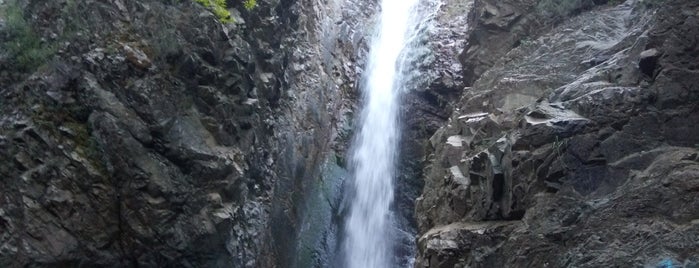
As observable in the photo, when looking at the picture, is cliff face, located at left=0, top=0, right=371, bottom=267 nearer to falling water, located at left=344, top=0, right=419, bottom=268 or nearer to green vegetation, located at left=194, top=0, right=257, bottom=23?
green vegetation, located at left=194, top=0, right=257, bottom=23

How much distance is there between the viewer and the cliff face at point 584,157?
722 cm

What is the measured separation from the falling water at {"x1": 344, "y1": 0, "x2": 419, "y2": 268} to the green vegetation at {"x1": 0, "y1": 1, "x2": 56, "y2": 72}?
8395 mm

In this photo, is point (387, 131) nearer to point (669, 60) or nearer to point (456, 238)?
point (456, 238)

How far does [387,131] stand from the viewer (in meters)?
17.9

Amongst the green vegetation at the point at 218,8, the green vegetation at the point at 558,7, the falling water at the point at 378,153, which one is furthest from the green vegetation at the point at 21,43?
the green vegetation at the point at 558,7

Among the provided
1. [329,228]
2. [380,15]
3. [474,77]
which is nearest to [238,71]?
[329,228]

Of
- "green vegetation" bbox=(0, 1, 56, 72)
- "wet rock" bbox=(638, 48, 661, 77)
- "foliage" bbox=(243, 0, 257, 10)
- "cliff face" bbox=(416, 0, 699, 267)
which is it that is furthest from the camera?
"foliage" bbox=(243, 0, 257, 10)

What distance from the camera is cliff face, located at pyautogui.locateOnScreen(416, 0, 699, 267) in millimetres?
7219

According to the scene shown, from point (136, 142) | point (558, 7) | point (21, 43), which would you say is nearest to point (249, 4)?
point (136, 142)

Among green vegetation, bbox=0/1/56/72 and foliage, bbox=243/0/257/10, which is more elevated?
foliage, bbox=243/0/257/10

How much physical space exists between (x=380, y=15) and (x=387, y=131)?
6.93 meters

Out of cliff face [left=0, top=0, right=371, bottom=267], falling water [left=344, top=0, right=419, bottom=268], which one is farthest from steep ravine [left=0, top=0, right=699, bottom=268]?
falling water [left=344, top=0, right=419, bottom=268]

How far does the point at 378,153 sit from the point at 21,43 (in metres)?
10.1

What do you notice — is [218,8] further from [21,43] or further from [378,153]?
[378,153]
